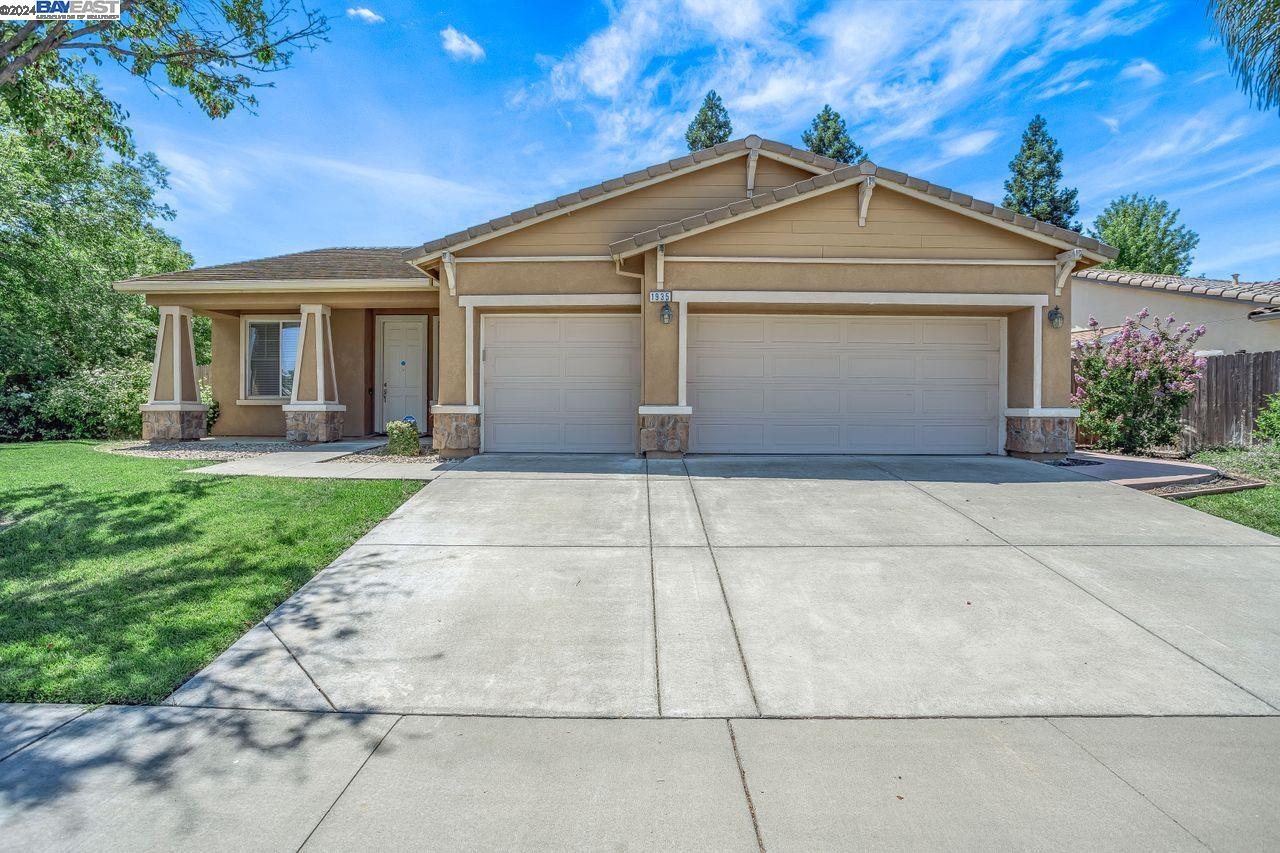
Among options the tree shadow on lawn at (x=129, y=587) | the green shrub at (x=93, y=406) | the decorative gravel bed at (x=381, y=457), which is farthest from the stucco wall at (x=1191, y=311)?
the green shrub at (x=93, y=406)

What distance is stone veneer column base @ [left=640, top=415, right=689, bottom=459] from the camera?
28.8 ft

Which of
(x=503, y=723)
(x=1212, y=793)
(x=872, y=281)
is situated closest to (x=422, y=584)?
(x=503, y=723)

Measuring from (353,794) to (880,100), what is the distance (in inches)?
670

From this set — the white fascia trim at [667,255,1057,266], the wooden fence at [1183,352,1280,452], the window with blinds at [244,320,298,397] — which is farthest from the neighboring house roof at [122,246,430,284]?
the wooden fence at [1183,352,1280,452]

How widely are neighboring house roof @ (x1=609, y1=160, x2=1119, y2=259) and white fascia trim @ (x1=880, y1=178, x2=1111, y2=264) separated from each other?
0.6 inches

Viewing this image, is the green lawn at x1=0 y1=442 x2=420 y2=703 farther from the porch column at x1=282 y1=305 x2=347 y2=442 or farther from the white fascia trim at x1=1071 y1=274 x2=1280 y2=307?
the white fascia trim at x1=1071 y1=274 x2=1280 y2=307

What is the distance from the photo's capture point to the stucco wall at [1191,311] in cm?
1451

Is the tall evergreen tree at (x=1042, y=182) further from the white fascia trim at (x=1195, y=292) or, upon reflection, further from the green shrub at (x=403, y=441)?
the green shrub at (x=403, y=441)

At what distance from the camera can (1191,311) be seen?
52.3 ft

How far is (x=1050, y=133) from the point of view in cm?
2861

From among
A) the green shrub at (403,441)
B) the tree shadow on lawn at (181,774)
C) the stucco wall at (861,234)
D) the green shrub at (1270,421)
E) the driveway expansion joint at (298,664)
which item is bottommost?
the tree shadow on lawn at (181,774)

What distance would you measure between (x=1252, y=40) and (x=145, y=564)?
12.4 metres

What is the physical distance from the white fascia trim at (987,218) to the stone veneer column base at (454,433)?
23.1 feet

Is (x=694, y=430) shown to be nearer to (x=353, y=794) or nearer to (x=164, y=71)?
(x=353, y=794)
